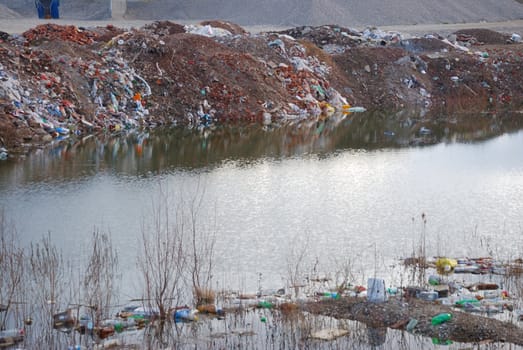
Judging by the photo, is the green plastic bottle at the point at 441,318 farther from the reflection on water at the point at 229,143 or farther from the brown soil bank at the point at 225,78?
the brown soil bank at the point at 225,78

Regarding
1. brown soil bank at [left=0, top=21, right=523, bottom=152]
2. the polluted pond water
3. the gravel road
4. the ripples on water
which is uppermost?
the gravel road

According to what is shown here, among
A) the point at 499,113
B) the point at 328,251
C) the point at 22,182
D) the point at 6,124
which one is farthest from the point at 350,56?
the point at 328,251

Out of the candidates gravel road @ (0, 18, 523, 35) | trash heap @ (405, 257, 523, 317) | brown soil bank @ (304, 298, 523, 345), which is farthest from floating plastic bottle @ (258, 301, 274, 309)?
gravel road @ (0, 18, 523, 35)

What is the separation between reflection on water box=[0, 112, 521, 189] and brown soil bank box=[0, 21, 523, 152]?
1.83 feet

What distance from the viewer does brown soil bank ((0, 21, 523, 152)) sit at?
16.9 metres

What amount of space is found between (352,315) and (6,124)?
32.7 feet

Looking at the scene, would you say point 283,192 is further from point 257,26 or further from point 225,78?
point 257,26

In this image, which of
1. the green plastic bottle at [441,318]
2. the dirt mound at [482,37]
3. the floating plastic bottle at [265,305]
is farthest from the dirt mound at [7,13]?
the green plastic bottle at [441,318]

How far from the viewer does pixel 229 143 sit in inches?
651

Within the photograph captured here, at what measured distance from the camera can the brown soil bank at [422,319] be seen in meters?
6.24

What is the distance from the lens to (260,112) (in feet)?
65.4

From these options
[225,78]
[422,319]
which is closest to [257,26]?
[225,78]

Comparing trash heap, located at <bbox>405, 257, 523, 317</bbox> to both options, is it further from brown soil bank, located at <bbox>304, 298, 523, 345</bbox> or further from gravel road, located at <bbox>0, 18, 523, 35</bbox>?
gravel road, located at <bbox>0, 18, 523, 35</bbox>

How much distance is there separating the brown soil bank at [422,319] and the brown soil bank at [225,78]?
9402 mm
